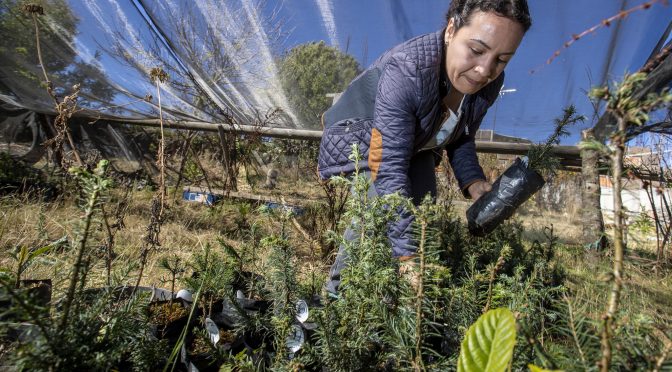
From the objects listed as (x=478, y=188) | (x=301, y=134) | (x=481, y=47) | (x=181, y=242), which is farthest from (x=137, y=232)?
(x=481, y=47)

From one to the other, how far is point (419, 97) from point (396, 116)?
18cm

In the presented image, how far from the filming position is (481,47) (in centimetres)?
174

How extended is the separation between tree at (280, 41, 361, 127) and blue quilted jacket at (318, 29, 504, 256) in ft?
6.92

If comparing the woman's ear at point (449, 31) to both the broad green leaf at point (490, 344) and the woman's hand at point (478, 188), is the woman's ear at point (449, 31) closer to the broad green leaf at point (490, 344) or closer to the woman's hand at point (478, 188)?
the woman's hand at point (478, 188)

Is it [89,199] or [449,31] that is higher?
[449,31]

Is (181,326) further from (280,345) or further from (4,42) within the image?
(4,42)

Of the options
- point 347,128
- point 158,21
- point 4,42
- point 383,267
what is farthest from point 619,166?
point 4,42

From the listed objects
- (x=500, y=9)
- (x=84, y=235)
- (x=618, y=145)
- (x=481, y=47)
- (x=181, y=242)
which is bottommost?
(x=181, y=242)

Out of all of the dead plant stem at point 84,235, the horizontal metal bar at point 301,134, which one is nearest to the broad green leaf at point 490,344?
the dead plant stem at point 84,235

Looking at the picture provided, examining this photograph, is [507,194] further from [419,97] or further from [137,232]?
[137,232]

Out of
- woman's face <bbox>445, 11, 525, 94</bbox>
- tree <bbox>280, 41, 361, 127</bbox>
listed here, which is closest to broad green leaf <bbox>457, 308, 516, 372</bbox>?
woman's face <bbox>445, 11, 525, 94</bbox>

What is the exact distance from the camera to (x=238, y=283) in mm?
1611

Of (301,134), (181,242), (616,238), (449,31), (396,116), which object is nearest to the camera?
(616,238)

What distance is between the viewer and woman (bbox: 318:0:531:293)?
1.72 meters
